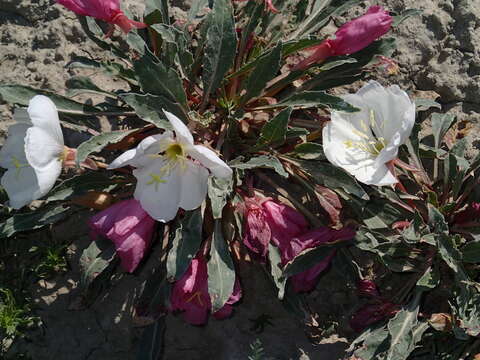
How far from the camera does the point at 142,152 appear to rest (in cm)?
199

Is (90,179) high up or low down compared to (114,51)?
down

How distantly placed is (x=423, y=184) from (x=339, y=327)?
2.11 feet

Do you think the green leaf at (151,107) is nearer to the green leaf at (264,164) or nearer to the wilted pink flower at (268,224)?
the green leaf at (264,164)

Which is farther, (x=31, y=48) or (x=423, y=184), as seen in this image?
(x=31, y=48)

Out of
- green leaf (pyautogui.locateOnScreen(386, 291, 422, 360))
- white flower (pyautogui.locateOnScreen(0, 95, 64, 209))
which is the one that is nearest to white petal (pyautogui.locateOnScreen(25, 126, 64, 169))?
white flower (pyautogui.locateOnScreen(0, 95, 64, 209))

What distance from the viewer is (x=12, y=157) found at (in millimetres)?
2295

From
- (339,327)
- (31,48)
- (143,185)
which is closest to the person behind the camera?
(143,185)

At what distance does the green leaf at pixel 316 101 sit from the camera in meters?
2.18

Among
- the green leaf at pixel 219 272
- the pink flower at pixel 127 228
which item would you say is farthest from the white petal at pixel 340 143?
the pink flower at pixel 127 228

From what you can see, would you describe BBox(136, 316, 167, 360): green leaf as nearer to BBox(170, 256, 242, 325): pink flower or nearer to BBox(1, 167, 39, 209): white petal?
BBox(170, 256, 242, 325): pink flower

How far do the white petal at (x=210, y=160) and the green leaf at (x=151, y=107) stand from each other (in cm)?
24

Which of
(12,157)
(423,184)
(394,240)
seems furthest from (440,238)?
(12,157)

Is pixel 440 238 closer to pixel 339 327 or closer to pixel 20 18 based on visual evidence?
pixel 339 327

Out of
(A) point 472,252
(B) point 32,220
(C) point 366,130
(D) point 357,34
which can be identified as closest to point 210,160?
(C) point 366,130
